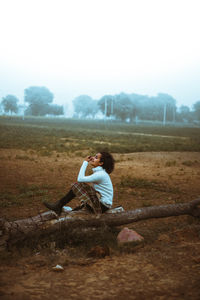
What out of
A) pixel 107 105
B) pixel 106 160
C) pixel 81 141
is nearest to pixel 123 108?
pixel 107 105

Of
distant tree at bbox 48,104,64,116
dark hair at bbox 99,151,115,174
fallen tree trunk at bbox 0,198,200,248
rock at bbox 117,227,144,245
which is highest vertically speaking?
distant tree at bbox 48,104,64,116

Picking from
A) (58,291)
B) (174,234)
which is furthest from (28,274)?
(174,234)

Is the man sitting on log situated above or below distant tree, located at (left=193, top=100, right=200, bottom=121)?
below

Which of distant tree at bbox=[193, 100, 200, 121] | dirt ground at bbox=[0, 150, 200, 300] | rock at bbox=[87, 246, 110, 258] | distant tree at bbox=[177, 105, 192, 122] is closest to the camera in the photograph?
dirt ground at bbox=[0, 150, 200, 300]

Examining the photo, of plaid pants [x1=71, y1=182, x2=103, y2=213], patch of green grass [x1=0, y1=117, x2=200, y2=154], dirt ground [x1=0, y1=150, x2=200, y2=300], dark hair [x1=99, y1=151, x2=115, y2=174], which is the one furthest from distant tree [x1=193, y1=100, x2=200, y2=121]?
plaid pants [x1=71, y1=182, x2=103, y2=213]

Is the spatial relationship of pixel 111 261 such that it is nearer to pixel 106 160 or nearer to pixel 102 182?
pixel 102 182

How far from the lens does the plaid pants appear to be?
4582 millimetres

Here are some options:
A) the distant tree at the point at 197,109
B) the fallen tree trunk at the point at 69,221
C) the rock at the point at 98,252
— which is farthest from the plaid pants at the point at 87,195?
the distant tree at the point at 197,109

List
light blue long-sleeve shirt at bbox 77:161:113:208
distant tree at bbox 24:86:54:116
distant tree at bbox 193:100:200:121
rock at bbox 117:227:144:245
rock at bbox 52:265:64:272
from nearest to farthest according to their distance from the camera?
1. rock at bbox 52:265:64:272
2. rock at bbox 117:227:144:245
3. light blue long-sleeve shirt at bbox 77:161:113:208
4. distant tree at bbox 24:86:54:116
5. distant tree at bbox 193:100:200:121

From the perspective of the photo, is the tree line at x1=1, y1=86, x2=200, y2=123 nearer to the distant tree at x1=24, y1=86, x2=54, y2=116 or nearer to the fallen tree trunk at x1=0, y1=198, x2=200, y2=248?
the distant tree at x1=24, y1=86, x2=54, y2=116

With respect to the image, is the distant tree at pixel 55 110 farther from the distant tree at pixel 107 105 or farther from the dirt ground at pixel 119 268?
the dirt ground at pixel 119 268

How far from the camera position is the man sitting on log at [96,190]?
181 inches

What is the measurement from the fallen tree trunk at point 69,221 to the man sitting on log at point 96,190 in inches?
6.4

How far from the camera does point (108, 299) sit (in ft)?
9.57
